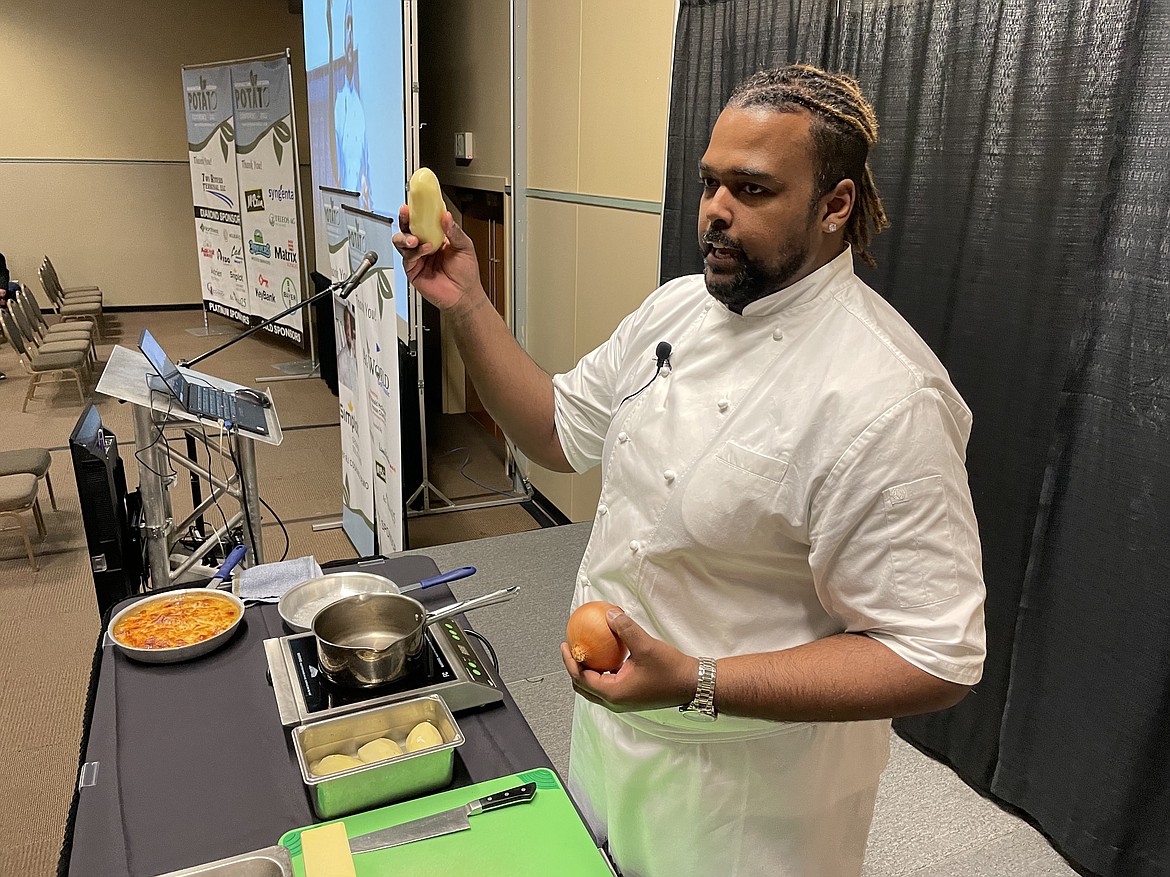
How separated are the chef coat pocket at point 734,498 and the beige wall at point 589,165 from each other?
2.10 metres

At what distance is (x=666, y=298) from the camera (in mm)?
1241

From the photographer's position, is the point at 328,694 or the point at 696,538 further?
the point at 328,694

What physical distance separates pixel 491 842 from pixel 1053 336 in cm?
146

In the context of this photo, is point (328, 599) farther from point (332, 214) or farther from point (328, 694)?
point (332, 214)

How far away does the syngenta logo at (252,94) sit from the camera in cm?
567

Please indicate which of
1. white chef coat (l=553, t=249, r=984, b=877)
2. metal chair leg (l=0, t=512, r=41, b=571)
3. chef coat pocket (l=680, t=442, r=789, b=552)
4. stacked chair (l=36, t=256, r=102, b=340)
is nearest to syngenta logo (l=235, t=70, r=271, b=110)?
stacked chair (l=36, t=256, r=102, b=340)

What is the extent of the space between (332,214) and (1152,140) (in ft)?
9.94

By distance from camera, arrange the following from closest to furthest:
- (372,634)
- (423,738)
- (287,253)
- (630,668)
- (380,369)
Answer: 1. (630,668)
2. (423,738)
3. (372,634)
4. (380,369)
5. (287,253)

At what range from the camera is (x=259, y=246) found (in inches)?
241

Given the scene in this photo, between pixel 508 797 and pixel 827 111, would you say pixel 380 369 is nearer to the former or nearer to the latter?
pixel 508 797

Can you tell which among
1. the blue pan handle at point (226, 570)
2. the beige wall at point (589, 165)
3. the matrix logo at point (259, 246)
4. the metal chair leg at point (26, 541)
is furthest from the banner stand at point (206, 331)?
A: the blue pan handle at point (226, 570)

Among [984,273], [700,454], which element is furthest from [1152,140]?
[700,454]

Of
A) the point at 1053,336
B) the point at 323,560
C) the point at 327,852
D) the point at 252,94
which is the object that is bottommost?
the point at 323,560

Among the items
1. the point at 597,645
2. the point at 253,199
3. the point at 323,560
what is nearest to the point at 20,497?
the point at 323,560
